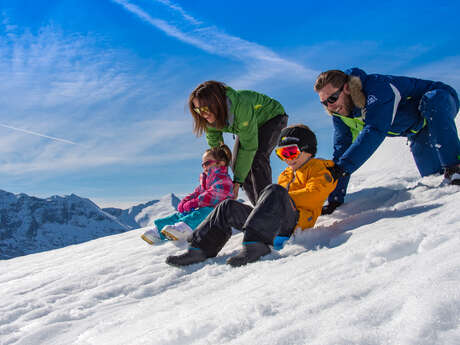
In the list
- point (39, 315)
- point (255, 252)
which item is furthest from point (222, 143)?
point (39, 315)

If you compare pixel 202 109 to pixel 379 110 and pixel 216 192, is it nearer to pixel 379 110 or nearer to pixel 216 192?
pixel 216 192

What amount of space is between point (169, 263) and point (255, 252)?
0.79 meters

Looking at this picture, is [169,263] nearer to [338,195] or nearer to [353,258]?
[353,258]

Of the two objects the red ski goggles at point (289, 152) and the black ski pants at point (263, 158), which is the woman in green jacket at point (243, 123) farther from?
the red ski goggles at point (289, 152)

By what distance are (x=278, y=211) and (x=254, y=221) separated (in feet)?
0.66

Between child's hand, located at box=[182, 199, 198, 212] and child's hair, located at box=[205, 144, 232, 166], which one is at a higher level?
child's hair, located at box=[205, 144, 232, 166]

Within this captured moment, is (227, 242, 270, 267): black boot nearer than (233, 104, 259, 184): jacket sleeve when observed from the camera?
Yes

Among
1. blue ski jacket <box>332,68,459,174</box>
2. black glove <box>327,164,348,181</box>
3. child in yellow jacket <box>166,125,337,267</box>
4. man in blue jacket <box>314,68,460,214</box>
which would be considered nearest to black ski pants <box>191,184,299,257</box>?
child in yellow jacket <box>166,125,337,267</box>

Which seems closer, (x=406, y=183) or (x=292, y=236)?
(x=292, y=236)

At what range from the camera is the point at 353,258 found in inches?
70.8

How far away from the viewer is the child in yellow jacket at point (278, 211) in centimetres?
264

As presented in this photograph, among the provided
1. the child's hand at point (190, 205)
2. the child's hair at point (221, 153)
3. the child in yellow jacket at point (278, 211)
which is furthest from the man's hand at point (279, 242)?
the child's hair at point (221, 153)

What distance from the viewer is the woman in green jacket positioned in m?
3.77

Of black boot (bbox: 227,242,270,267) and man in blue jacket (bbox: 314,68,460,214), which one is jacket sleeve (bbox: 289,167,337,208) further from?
black boot (bbox: 227,242,270,267)
